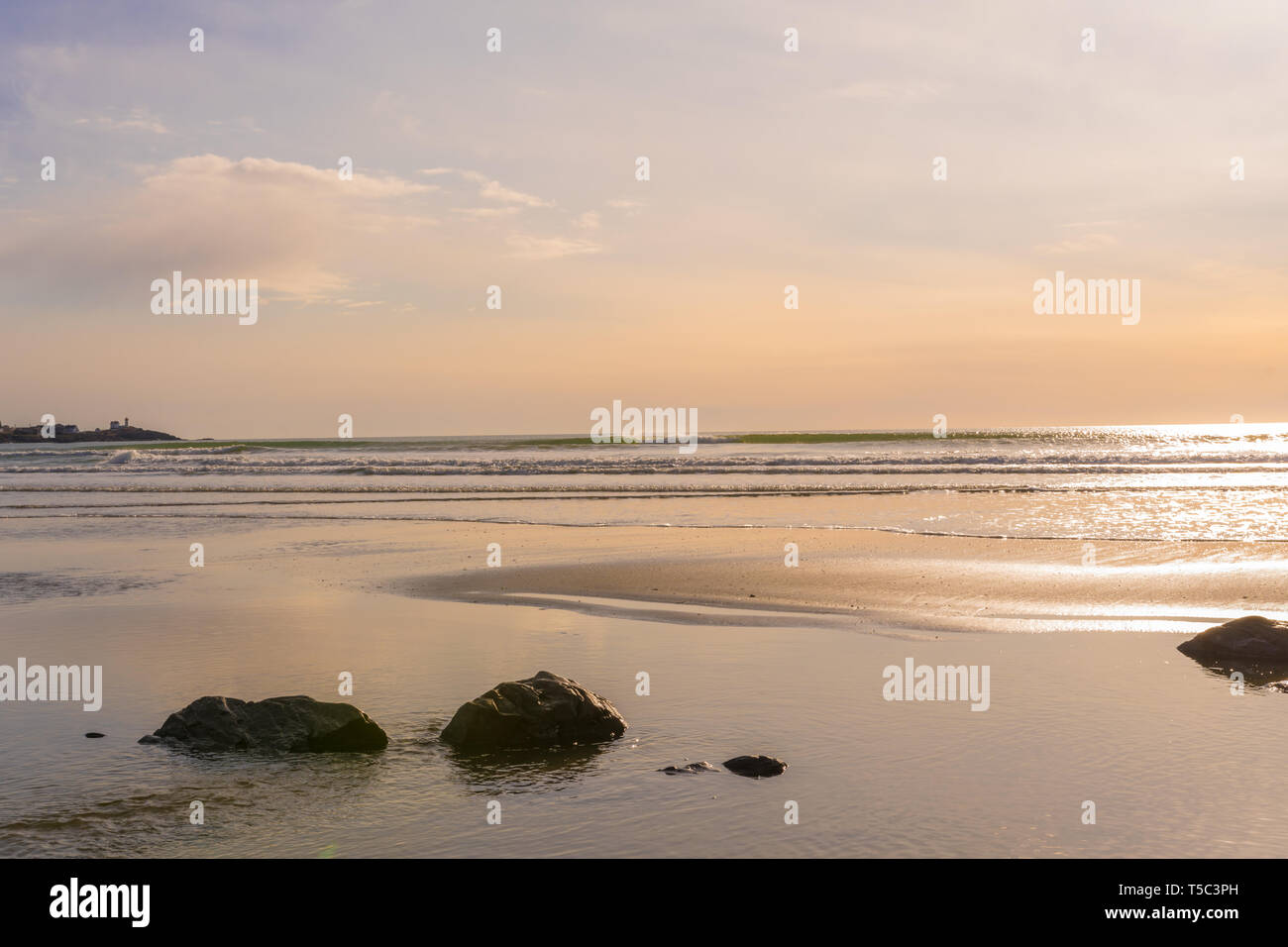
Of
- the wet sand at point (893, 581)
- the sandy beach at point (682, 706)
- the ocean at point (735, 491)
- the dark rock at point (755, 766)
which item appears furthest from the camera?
the ocean at point (735, 491)

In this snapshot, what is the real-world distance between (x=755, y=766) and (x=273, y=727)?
3708 millimetres

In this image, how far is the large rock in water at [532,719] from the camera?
758 cm

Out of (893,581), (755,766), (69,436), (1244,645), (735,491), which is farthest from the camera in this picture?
(69,436)

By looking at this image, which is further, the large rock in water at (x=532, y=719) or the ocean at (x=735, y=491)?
the ocean at (x=735, y=491)

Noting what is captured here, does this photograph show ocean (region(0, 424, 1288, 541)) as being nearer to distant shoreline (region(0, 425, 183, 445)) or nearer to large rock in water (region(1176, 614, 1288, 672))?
large rock in water (region(1176, 614, 1288, 672))

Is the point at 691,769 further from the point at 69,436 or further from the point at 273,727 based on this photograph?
the point at 69,436

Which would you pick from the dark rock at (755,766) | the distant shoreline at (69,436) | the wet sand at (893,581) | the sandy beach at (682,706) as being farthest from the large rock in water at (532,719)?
the distant shoreline at (69,436)

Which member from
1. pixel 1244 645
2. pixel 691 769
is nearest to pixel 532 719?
pixel 691 769

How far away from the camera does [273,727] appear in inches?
301

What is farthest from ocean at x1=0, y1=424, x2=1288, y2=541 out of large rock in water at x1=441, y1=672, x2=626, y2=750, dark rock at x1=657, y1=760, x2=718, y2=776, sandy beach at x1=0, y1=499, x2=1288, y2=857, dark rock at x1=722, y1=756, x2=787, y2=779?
dark rock at x1=657, y1=760, x2=718, y2=776

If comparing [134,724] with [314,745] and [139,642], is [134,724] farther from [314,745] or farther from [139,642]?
[139,642]

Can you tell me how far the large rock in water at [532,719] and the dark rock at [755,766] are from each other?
1205 millimetres

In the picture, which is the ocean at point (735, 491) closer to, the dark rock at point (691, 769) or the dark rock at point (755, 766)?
the dark rock at point (755, 766)
